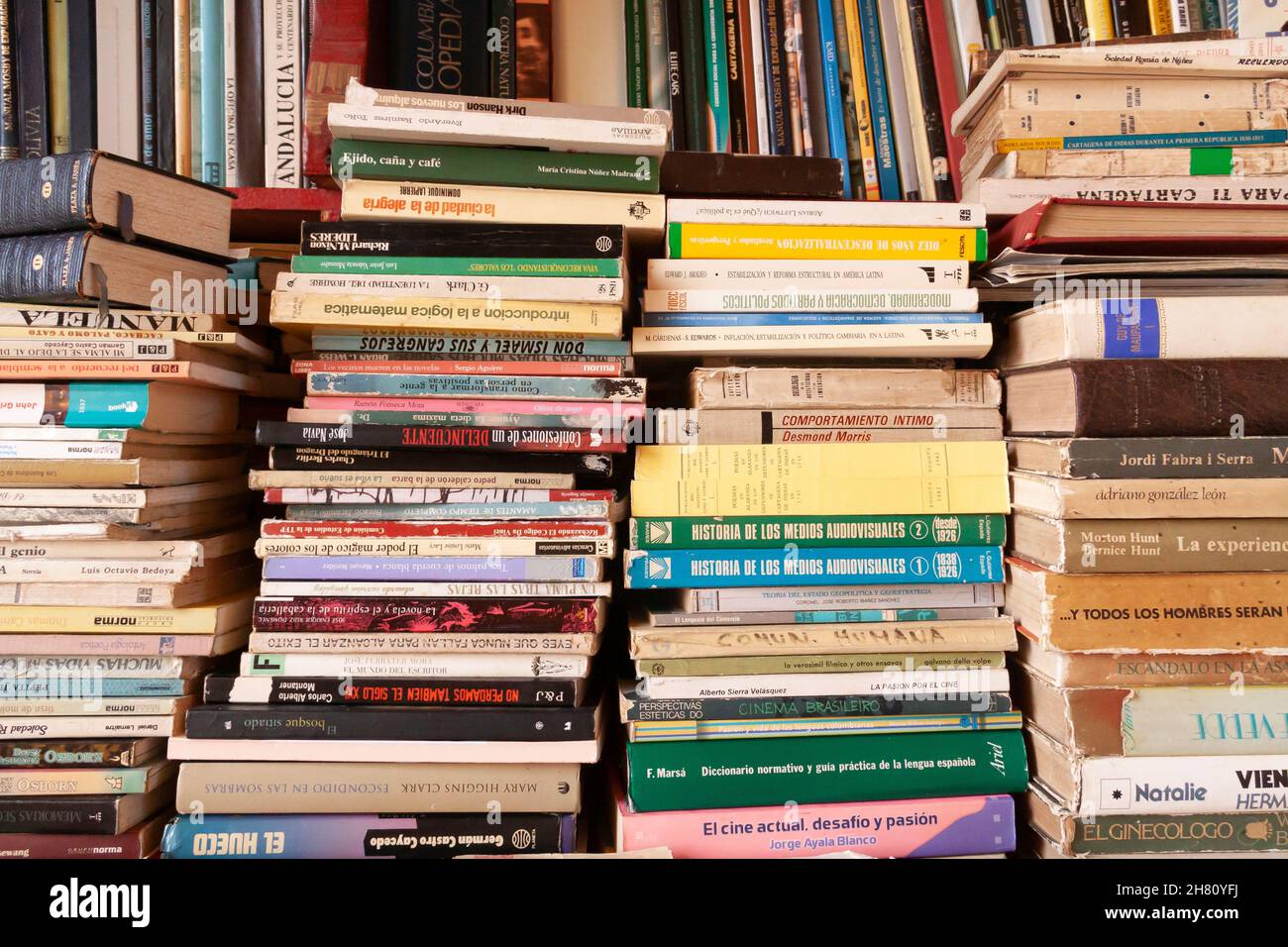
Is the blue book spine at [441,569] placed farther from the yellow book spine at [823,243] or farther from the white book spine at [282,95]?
the white book spine at [282,95]

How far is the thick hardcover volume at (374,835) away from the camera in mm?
809

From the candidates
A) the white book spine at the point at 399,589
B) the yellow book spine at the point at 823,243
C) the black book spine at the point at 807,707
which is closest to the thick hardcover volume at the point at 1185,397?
the yellow book spine at the point at 823,243

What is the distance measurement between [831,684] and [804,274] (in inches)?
19.7

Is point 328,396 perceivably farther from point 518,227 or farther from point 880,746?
point 880,746

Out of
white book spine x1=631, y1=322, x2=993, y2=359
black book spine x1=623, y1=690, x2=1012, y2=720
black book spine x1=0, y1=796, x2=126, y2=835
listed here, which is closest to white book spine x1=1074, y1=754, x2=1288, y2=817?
black book spine x1=623, y1=690, x2=1012, y2=720

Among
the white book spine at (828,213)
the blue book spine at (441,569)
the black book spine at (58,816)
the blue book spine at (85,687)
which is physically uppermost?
the white book spine at (828,213)

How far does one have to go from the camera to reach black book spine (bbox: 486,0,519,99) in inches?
43.1

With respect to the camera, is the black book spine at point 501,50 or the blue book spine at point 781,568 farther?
the black book spine at point 501,50

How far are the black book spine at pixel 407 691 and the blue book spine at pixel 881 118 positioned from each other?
0.89 meters
